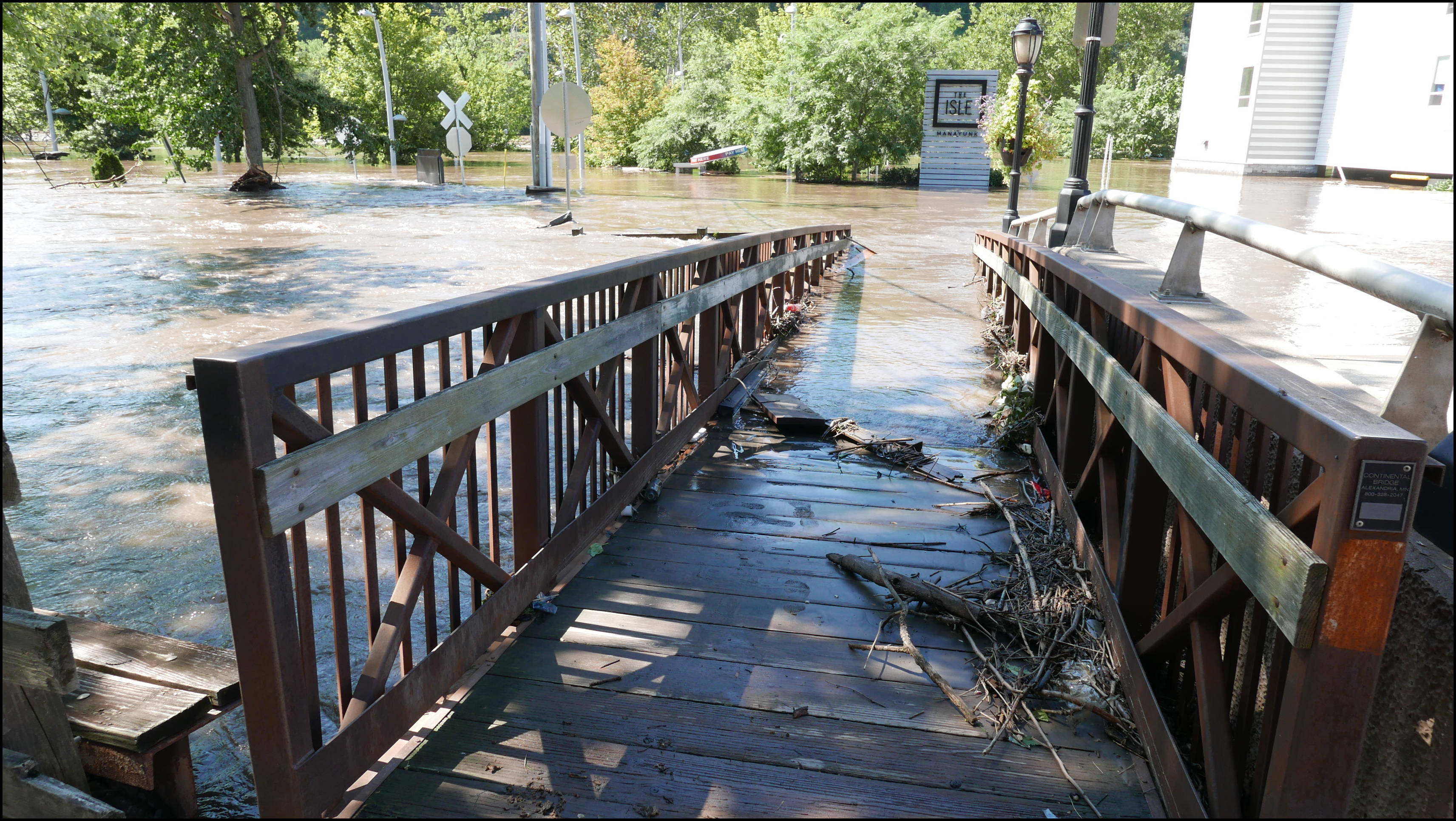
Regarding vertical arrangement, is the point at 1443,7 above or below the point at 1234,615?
above

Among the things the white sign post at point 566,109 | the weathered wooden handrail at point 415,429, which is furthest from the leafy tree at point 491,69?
the weathered wooden handrail at point 415,429

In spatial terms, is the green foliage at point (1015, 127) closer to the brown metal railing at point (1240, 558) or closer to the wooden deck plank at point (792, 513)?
the wooden deck plank at point (792, 513)

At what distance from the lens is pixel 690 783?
2.76 meters

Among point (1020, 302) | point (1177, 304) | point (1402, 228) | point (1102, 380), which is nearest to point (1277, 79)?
point (1402, 228)

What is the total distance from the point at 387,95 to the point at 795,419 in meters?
37.8

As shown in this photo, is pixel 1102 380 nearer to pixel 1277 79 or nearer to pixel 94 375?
pixel 94 375

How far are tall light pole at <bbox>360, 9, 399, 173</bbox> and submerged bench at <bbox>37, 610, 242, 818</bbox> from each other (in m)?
34.6

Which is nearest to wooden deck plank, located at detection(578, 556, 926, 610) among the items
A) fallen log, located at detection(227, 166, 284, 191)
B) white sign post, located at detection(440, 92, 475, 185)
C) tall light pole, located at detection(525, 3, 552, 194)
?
tall light pole, located at detection(525, 3, 552, 194)

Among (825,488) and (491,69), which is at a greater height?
(491,69)

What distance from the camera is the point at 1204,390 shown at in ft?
10.4

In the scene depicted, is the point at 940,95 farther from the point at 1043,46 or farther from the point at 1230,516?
the point at 1043,46

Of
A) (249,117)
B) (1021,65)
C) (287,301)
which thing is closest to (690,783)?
(287,301)

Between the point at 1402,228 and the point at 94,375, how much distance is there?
1672 centimetres

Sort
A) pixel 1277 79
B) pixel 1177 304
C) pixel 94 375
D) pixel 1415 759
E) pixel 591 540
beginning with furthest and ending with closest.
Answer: pixel 1277 79 → pixel 94 375 → pixel 1177 304 → pixel 591 540 → pixel 1415 759
